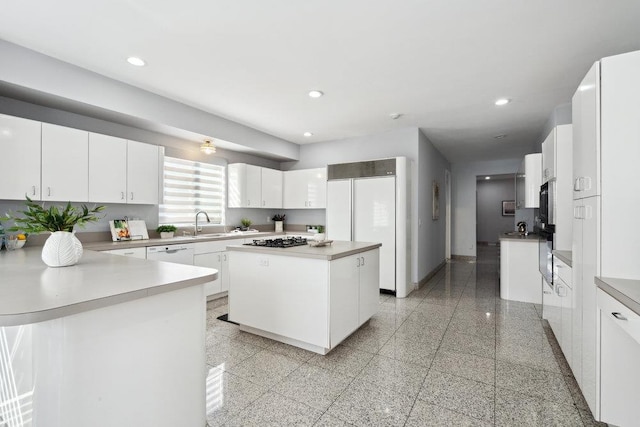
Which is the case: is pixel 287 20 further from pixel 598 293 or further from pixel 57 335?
pixel 598 293

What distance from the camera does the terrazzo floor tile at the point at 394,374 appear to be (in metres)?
2.06

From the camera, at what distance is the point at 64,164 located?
2871 millimetres

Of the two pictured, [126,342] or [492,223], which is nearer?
[126,342]

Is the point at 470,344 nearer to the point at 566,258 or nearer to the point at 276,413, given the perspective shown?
the point at 566,258

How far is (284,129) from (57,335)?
4266 mm

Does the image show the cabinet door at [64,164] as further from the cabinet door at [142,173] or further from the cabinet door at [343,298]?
the cabinet door at [343,298]

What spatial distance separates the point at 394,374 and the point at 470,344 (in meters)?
0.97

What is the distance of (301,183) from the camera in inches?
221

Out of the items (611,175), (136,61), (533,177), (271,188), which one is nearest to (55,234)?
(136,61)

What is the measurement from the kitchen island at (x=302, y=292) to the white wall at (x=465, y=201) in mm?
5704

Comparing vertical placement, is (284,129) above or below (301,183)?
above

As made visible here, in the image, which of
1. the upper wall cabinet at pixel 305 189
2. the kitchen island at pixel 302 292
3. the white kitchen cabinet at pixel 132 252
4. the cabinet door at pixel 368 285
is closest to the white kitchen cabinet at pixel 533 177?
the cabinet door at pixel 368 285

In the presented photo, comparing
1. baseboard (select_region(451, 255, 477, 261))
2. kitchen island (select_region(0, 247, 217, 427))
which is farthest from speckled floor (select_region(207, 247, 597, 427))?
baseboard (select_region(451, 255, 477, 261))

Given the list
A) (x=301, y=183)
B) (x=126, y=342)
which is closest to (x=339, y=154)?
(x=301, y=183)
